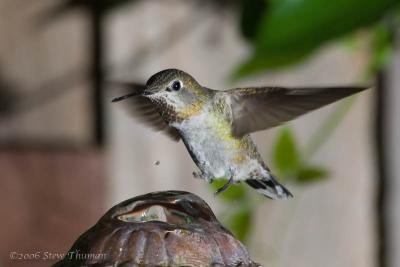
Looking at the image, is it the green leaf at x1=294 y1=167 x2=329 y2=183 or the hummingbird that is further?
the green leaf at x1=294 y1=167 x2=329 y2=183

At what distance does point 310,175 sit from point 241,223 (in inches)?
6.4

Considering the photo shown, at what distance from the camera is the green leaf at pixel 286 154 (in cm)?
155

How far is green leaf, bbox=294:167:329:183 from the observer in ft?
5.20

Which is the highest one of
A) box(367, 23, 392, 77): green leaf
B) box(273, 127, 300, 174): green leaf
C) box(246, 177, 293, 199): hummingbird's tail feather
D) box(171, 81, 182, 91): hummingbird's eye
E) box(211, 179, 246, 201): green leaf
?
box(367, 23, 392, 77): green leaf

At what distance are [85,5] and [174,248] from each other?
43.8 inches

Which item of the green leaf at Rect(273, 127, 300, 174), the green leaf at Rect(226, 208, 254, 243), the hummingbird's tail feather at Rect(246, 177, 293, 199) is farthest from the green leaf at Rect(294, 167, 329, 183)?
the hummingbird's tail feather at Rect(246, 177, 293, 199)

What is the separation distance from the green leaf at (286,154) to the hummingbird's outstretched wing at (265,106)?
14.1 inches

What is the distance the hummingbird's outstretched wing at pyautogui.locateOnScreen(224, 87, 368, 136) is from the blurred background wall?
0.53 meters

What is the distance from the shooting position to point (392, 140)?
1.79 metres

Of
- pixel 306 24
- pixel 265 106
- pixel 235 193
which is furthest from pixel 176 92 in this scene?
pixel 235 193

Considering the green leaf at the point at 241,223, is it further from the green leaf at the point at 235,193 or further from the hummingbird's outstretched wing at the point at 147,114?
the hummingbird's outstretched wing at the point at 147,114

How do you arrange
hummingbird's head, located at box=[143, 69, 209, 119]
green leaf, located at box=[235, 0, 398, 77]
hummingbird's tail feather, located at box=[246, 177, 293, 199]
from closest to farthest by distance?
hummingbird's head, located at box=[143, 69, 209, 119]
hummingbird's tail feather, located at box=[246, 177, 293, 199]
green leaf, located at box=[235, 0, 398, 77]

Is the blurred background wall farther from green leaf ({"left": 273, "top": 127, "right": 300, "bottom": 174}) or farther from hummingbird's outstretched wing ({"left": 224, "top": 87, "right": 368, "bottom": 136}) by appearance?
hummingbird's outstretched wing ({"left": 224, "top": 87, "right": 368, "bottom": 136})

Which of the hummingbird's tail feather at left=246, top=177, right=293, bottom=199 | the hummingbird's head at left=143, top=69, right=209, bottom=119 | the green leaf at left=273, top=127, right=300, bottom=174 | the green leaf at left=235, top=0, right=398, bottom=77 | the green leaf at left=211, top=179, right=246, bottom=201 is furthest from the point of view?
the green leaf at left=211, top=179, right=246, bottom=201
